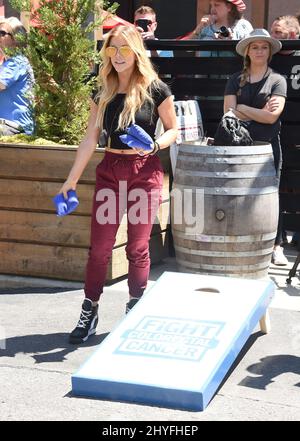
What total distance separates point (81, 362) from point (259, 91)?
2.85 meters

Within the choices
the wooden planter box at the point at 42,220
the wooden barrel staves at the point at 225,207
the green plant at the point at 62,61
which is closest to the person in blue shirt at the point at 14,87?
the green plant at the point at 62,61

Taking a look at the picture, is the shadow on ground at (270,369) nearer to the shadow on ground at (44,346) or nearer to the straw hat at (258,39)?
the shadow on ground at (44,346)

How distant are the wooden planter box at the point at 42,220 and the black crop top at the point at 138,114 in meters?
1.18

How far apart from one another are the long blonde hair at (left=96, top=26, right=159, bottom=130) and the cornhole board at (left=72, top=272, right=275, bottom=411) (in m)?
1.05

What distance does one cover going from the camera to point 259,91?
6.96 meters

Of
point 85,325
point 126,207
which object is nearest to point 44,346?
point 85,325

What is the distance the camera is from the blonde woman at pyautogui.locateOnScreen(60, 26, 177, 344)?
5.37 metres

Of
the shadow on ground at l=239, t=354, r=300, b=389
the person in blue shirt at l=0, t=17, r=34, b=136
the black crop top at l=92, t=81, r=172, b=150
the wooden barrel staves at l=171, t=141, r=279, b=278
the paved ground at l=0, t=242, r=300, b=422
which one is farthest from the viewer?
the person in blue shirt at l=0, t=17, r=34, b=136

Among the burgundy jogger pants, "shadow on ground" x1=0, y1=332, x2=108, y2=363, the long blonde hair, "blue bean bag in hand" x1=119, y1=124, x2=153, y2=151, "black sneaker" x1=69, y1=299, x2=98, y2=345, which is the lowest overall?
"shadow on ground" x1=0, y1=332, x2=108, y2=363

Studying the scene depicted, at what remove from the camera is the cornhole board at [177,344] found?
4445 mm

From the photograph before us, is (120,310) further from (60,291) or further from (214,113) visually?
(214,113)

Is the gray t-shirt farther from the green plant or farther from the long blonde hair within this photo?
the long blonde hair

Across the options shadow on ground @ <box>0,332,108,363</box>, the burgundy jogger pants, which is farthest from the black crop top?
shadow on ground @ <box>0,332,108,363</box>
